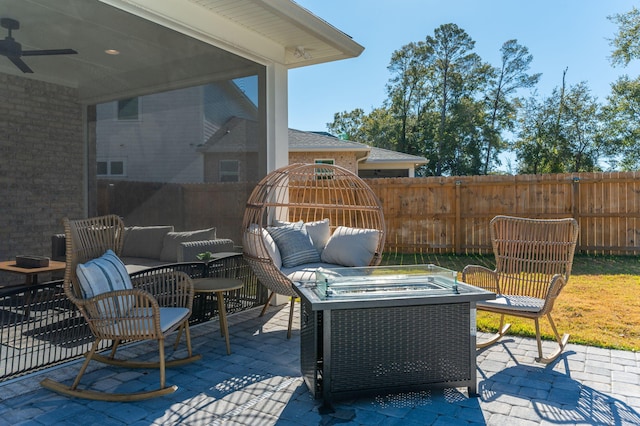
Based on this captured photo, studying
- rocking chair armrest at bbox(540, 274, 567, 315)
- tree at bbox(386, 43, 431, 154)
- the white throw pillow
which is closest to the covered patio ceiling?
the white throw pillow

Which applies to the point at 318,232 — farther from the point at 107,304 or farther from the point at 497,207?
the point at 497,207

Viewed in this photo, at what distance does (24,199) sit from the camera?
3.03 meters

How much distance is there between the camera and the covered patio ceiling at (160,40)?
3.07 meters

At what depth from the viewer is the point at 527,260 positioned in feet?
13.6

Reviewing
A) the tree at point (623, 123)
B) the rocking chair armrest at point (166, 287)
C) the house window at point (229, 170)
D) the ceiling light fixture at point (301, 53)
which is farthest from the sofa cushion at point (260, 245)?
the tree at point (623, 123)

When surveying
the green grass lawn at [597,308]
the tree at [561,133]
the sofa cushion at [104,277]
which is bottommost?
the green grass lawn at [597,308]

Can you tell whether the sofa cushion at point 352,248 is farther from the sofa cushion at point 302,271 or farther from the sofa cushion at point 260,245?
the sofa cushion at point 260,245

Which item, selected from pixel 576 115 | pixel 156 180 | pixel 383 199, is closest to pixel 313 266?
pixel 156 180

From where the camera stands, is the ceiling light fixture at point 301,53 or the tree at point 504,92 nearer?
the ceiling light fixture at point 301,53

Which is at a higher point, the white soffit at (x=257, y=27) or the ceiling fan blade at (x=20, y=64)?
the white soffit at (x=257, y=27)

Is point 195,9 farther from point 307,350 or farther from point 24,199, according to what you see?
point 307,350

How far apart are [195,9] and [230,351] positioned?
2967 mm

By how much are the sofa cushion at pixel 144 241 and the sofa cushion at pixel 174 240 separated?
4cm

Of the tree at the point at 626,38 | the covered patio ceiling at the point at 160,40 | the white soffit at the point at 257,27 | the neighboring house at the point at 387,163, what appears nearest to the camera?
the covered patio ceiling at the point at 160,40
